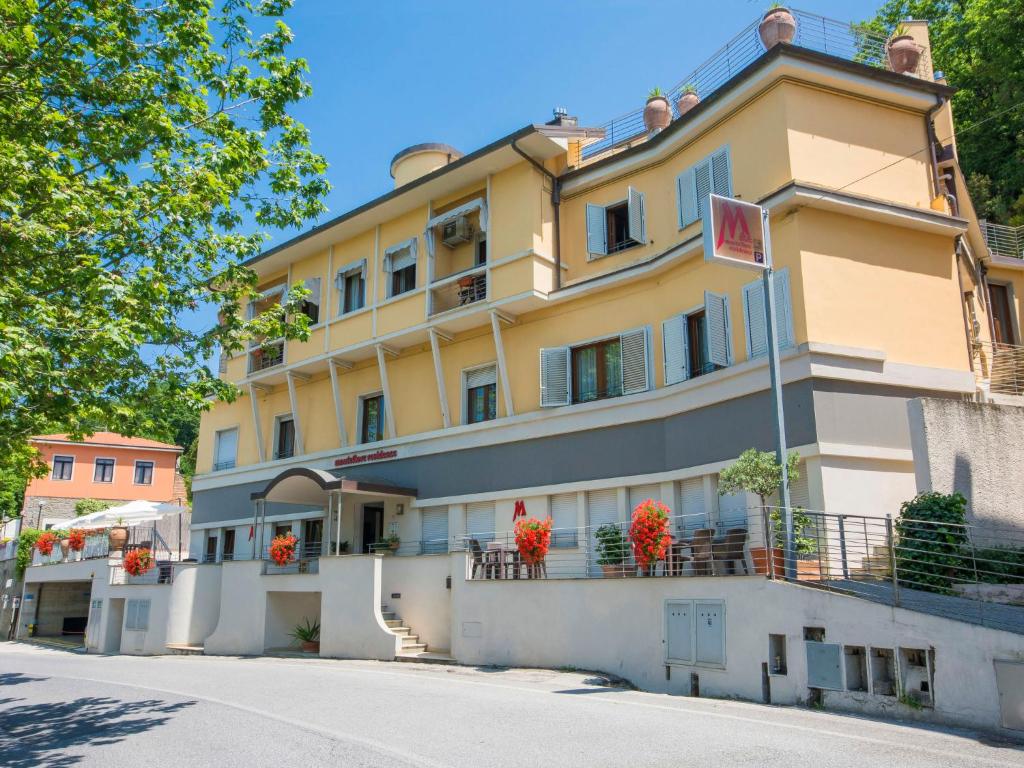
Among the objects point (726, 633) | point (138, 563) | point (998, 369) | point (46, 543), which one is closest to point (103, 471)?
point (46, 543)

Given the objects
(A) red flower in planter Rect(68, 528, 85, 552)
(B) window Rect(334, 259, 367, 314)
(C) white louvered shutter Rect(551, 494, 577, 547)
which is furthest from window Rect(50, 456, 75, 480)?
(C) white louvered shutter Rect(551, 494, 577, 547)

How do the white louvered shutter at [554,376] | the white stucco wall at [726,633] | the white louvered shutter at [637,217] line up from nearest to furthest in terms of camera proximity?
the white stucco wall at [726,633] → the white louvered shutter at [637,217] → the white louvered shutter at [554,376]

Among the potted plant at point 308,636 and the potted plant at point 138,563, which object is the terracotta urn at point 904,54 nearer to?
the potted plant at point 308,636

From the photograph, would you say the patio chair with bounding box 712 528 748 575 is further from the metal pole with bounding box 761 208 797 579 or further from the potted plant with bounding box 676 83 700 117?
the potted plant with bounding box 676 83 700 117

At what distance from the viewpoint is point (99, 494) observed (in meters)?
47.2

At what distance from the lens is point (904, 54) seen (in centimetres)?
1783

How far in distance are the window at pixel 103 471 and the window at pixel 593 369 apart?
37.7 m

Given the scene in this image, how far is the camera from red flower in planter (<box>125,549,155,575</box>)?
1024 inches

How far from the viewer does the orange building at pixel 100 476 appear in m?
45.1

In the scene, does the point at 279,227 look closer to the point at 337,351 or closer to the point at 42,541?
the point at 337,351

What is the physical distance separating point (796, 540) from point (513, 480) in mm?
9016

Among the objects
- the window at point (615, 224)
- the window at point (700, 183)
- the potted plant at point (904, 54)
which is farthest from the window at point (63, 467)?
the potted plant at point (904, 54)

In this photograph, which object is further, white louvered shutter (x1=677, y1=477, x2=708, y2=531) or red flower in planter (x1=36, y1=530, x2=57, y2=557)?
red flower in planter (x1=36, y1=530, x2=57, y2=557)

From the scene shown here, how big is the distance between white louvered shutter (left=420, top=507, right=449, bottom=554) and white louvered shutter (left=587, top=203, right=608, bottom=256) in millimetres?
7753
